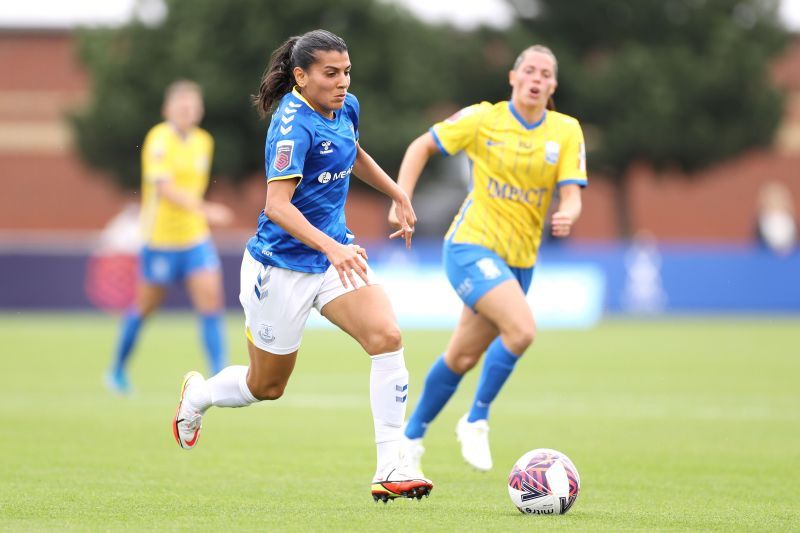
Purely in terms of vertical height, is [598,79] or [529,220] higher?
[598,79]

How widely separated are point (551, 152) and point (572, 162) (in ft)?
0.48

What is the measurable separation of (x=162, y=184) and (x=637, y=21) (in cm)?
2800

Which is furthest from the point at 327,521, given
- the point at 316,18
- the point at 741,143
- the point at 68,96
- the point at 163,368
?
the point at 68,96

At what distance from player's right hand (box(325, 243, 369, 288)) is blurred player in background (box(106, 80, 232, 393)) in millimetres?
6835

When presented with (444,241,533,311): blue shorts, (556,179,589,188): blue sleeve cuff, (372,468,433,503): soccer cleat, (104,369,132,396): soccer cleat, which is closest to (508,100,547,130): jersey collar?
(556,179,589,188): blue sleeve cuff

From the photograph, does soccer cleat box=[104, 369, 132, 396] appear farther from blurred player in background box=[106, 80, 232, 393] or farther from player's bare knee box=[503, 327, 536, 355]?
player's bare knee box=[503, 327, 536, 355]

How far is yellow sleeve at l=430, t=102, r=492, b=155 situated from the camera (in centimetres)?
910

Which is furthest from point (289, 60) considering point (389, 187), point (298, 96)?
point (389, 187)

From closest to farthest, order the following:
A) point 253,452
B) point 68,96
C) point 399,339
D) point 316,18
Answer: point 399,339 < point 253,452 < point 316,18 < point 68,96

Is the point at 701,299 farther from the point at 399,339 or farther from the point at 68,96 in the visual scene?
the point at 68,96

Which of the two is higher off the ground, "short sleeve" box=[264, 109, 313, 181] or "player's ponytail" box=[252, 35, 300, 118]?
"player's ponytail" box=[252, 35, 300, 118]

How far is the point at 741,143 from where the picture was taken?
39.1 meters

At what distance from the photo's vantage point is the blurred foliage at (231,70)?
36406mm

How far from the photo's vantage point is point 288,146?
270 inches
